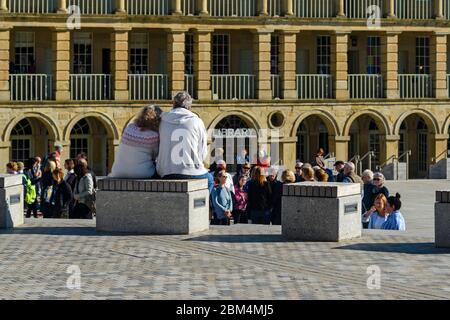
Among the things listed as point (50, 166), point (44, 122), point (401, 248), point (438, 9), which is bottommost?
point (401, 248)

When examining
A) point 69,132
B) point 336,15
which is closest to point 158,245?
point 69,132

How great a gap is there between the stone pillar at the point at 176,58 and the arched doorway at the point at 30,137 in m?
4.90

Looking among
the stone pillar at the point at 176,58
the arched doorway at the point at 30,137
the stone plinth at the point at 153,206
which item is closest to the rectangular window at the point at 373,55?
the stone pillar at the point at 176,58

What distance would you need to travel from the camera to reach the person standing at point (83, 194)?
25.4m

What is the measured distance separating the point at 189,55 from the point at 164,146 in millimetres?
28430

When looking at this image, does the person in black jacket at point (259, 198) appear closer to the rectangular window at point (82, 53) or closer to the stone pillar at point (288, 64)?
the rectangular window at point (82, 53)

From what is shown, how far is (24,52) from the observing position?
162 ft

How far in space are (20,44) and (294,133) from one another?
33.8 ft

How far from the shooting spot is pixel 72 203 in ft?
85.7

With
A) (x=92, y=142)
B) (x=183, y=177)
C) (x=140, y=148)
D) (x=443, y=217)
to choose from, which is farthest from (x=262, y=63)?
(x=443, y=217)

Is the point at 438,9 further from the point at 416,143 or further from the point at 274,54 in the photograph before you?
the point at 274,54

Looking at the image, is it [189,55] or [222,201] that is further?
[189,55]

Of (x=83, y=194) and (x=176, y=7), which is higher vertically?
(x=176, y=7)

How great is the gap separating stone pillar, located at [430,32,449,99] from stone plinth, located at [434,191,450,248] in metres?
32.2
